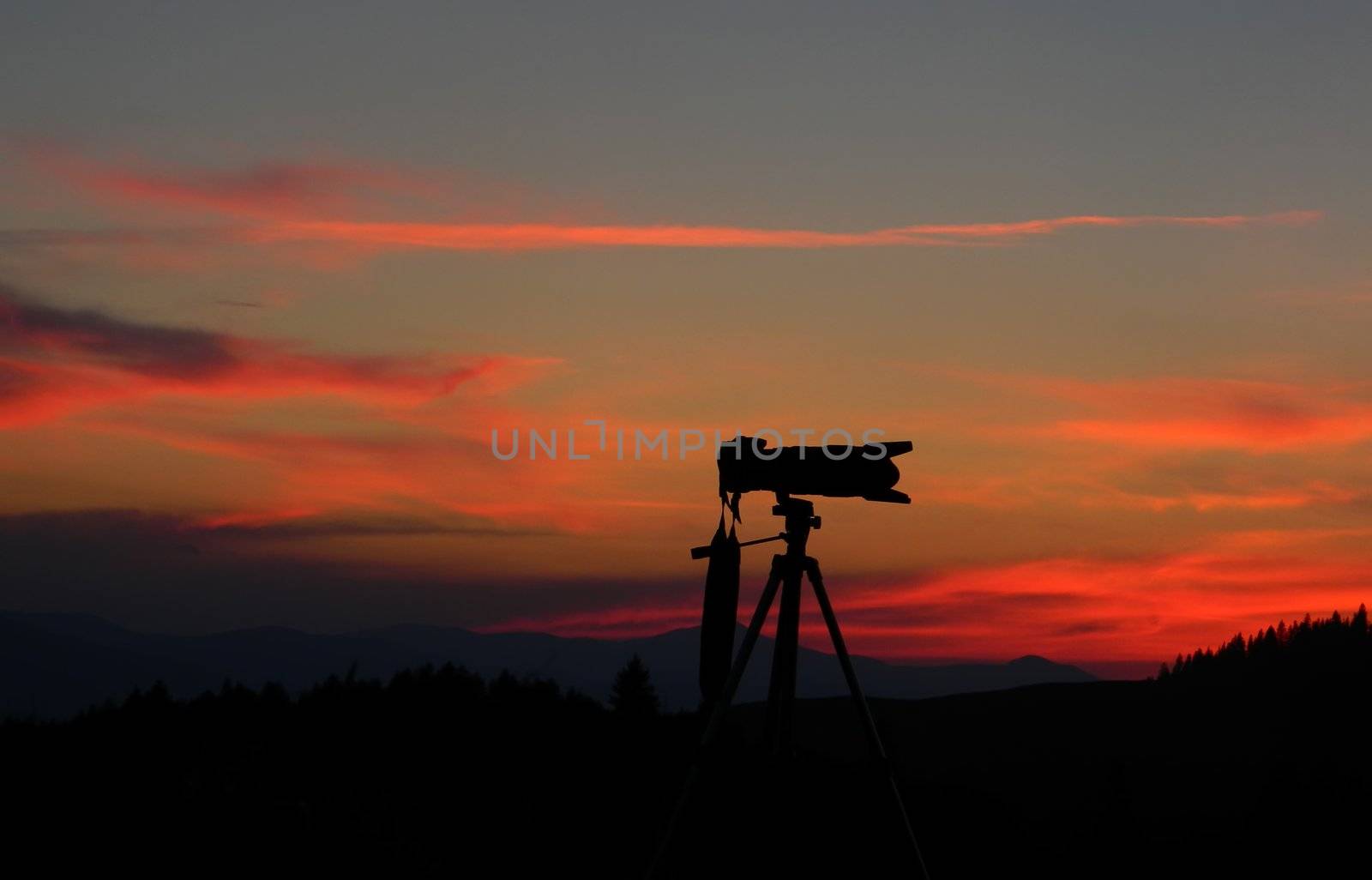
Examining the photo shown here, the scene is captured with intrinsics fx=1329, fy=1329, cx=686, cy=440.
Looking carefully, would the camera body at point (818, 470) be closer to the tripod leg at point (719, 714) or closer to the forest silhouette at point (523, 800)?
the tripod leg at point (719, 714)

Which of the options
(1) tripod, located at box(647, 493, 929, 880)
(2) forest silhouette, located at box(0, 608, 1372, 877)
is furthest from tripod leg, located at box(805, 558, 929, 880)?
(2) forest silhouette, located at box(0, 608, 1372, 877)

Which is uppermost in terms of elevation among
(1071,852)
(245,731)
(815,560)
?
(815,560)

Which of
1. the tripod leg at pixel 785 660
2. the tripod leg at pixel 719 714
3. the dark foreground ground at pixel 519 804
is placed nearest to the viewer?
the tripod leg at pixel 719 714

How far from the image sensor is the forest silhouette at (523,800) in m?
11.1

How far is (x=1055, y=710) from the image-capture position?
41781 millimetres

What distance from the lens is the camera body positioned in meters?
9.79

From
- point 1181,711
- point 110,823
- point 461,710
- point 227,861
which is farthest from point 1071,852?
point 1181,711

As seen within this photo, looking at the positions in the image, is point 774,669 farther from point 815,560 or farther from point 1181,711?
point 1181,711

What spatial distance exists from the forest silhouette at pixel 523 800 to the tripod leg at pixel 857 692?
1.07m

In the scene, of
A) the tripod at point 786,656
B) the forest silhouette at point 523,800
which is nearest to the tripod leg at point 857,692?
the tripod at point 786,656

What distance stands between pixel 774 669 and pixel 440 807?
4075 mm

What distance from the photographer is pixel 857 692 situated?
960cm

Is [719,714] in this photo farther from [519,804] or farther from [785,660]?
[519,804]

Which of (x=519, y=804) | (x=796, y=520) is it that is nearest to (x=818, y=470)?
(x=796, y=520)
